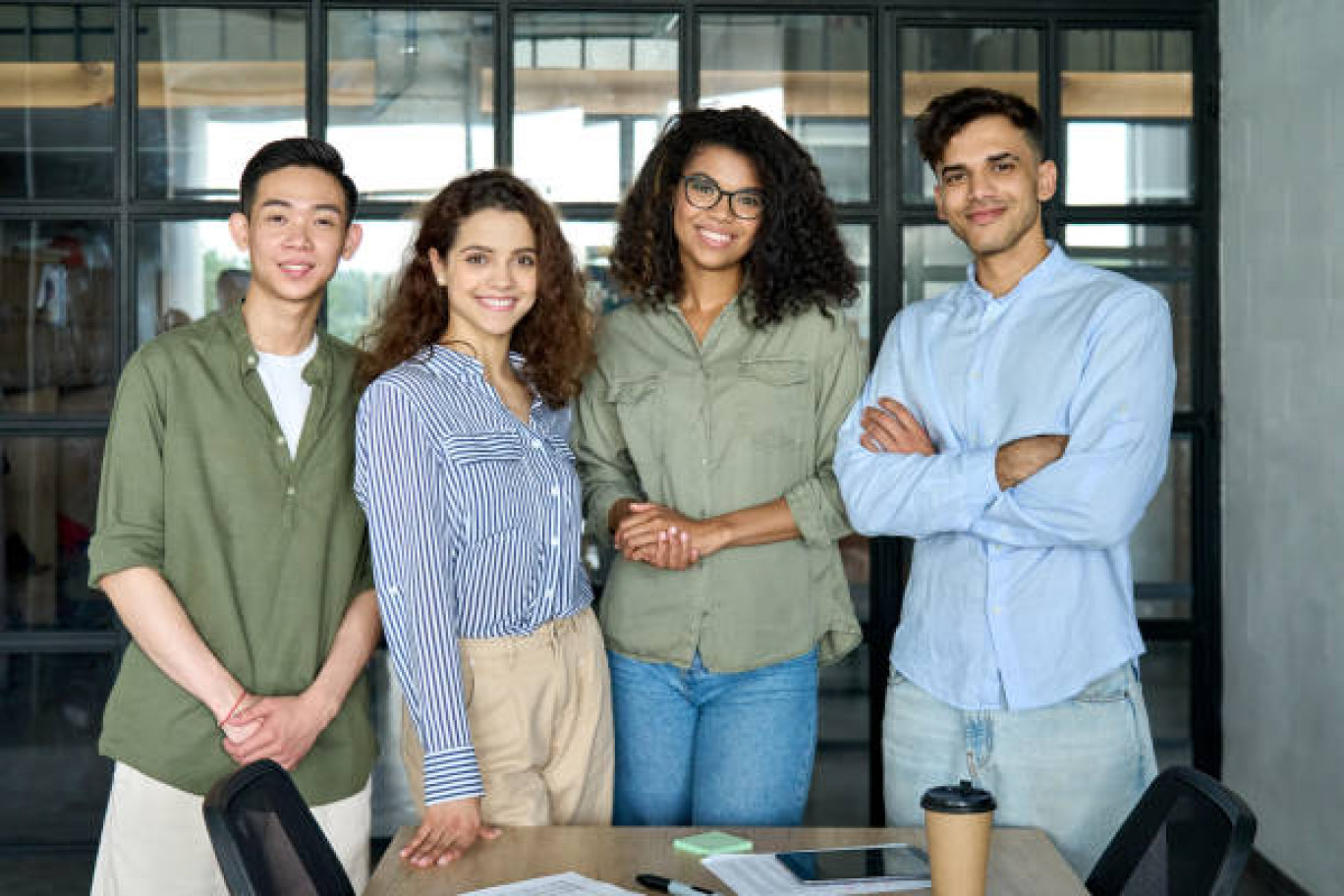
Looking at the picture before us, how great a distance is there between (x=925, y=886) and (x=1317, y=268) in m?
2.05

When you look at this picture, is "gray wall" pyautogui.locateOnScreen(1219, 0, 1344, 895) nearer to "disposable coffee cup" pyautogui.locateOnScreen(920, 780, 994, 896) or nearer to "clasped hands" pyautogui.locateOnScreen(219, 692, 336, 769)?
"disposable coffee cup" pyautogui.locateOnScreen(920, 780, 994, 896)

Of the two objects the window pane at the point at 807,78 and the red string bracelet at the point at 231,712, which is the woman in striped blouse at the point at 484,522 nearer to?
the red string bracelet at the point at 231,712

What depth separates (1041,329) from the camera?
8.25 feet

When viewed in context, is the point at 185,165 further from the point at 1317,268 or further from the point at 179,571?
the point at 1317,268

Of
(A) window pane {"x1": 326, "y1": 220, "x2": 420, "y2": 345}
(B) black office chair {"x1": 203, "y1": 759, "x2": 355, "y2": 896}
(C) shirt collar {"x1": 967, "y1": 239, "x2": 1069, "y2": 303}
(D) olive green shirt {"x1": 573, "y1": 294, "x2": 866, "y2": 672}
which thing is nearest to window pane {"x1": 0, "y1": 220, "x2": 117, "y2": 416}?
(A) window pane {"x1": 326, "y1": 220, "x2": 420, "y2": 345}

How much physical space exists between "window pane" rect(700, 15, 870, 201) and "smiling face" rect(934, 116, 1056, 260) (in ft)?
3.53

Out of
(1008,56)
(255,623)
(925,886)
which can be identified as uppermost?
(1008,56)

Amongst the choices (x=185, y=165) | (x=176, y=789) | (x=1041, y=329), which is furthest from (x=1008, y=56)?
(x=176, y=789)

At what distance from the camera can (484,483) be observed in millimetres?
2254

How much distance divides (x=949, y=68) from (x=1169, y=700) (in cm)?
174

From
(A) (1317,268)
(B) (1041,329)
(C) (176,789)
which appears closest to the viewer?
(C) (176,789)

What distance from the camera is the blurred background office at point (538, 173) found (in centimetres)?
357

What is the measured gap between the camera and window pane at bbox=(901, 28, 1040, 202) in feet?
12.0

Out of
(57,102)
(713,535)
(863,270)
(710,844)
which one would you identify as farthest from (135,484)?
(863,270)
